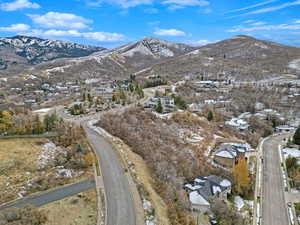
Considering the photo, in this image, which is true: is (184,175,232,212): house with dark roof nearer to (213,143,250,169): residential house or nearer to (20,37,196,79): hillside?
(213,143,250,169): residential house

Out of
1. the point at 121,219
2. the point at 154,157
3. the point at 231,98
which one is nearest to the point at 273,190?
the point at 154,157

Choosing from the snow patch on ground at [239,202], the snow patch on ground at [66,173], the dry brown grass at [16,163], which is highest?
the dry brown grass at [16,163]

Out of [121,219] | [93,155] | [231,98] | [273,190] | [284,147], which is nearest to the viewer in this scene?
[121,219]

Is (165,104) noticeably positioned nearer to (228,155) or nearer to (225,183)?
(228,155)

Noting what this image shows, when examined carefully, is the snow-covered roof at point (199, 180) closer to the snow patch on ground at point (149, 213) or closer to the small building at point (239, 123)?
the snow patch on ground at point (149, 213)

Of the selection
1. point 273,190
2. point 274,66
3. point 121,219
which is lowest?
point 273,190

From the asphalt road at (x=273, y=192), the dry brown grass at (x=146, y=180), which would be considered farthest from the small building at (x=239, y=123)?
the dry brown grass at (x=146, y=180)

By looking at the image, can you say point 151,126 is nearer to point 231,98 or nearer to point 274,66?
point 231,98
